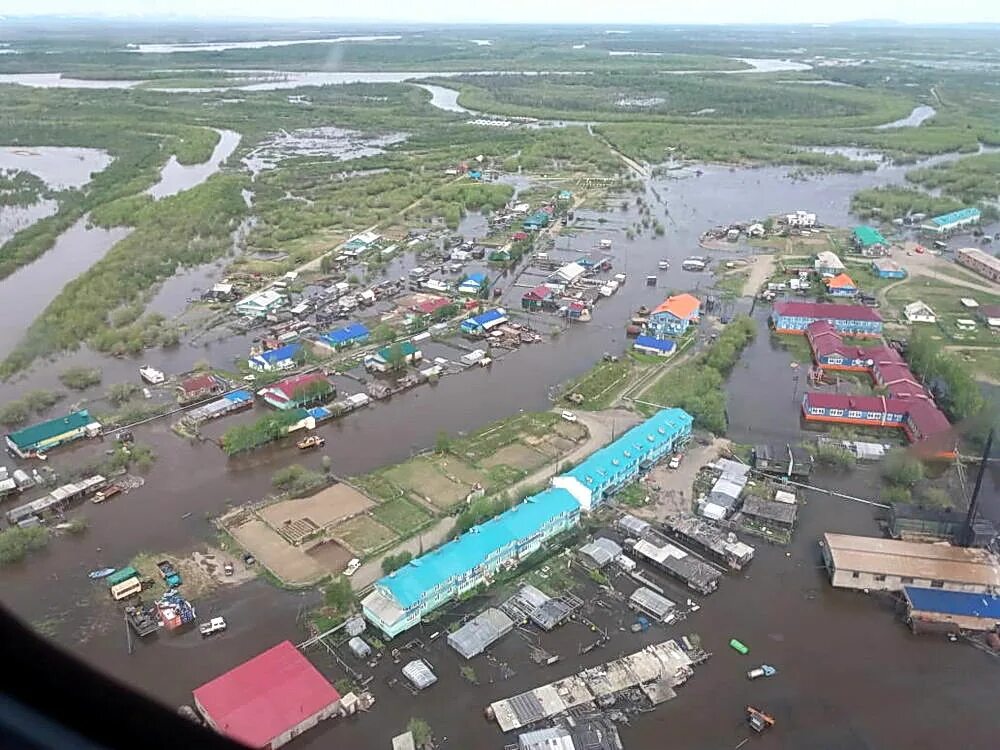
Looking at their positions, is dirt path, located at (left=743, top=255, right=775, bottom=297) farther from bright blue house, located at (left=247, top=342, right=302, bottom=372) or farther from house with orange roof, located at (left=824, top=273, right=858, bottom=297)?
bright blue house, located at (left=247, top=342, right=302, bottom=372)

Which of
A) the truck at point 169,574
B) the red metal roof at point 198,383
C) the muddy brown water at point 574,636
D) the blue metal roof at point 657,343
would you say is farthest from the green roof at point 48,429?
the blue metal roof at point 657,343

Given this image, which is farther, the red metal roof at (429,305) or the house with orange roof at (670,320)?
the red metal roof at (429,305)

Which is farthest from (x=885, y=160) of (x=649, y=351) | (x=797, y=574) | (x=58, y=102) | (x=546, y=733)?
(x=58, y=102)

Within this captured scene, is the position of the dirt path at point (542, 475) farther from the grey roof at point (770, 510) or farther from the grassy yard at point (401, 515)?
the grey roof at point (770, 510)

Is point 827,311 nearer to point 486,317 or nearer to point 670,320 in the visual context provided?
point 670,320

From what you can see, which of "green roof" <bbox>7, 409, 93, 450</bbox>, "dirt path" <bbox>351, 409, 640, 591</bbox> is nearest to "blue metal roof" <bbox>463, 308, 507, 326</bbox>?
"dirt path" <bbox>351, 409, 640, 591</bbox>
